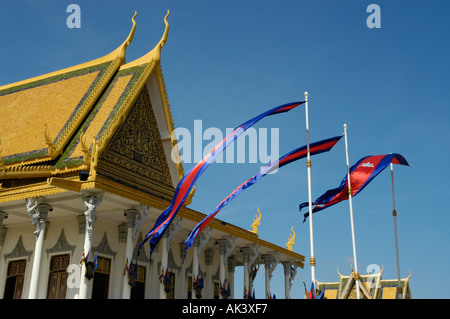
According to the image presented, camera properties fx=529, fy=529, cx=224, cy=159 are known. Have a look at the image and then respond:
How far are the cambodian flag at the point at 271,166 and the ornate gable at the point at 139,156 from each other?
14.6ft

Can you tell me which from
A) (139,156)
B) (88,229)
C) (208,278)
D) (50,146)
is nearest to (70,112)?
(50,146)

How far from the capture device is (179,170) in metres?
20.2

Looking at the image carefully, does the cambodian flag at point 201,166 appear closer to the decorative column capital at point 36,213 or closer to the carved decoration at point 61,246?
the decorative column capital at point 36,213

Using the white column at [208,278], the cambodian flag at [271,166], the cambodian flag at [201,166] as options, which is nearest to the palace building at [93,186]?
the white column at [208,278]

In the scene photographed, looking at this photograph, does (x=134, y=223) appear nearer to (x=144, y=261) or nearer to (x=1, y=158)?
(x=144, y=261)

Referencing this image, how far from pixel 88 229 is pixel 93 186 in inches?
48.0

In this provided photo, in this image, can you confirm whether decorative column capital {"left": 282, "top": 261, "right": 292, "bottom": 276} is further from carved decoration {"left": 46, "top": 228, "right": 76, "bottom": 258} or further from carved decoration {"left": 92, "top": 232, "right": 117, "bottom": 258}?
carved decoration {"left": 46, "top": 228, "right": 76, "bottom": 258}

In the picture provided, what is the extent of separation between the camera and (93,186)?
47.8 feet

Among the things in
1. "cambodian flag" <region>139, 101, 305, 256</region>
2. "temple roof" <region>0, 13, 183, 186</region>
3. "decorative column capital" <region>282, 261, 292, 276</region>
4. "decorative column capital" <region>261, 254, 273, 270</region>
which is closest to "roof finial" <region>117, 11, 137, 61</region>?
"temple roof" <region>0, 13, 183, 186</region>

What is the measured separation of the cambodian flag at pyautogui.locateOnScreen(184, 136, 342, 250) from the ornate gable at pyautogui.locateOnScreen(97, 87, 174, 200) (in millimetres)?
4460

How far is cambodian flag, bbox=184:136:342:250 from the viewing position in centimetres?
1230

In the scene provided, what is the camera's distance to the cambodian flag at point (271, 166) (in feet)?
40.4
